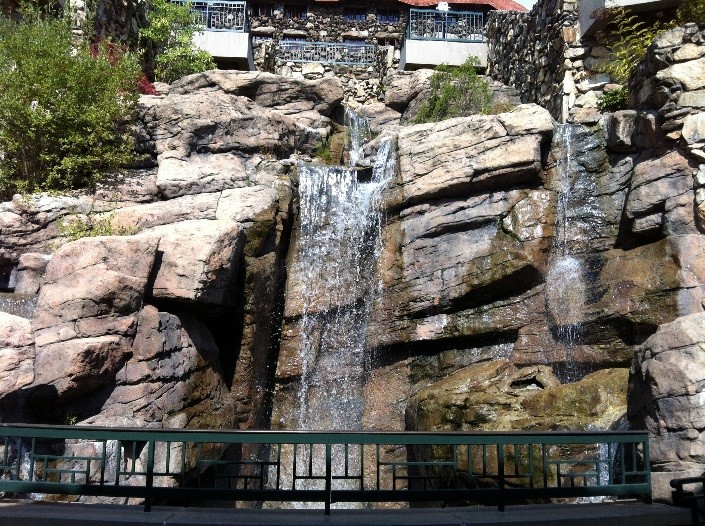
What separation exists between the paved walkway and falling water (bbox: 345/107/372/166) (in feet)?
37.3

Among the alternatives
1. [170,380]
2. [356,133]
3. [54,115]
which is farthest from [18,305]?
[356,133]

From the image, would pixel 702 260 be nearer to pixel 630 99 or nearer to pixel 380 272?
pixel 630 99

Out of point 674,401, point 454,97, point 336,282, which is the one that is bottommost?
point 674,401

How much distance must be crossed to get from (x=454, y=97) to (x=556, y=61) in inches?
114

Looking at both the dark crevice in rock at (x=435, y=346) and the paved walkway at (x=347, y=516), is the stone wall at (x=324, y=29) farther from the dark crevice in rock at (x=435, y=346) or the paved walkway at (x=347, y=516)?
the paved walkway at (x=347, y=516)

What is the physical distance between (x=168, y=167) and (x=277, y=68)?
16.1 m

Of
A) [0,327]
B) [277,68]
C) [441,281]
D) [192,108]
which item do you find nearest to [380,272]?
[441,281]

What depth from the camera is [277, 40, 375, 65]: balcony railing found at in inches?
1231

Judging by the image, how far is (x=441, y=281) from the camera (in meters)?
14.3

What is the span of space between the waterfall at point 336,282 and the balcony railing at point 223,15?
1581cm

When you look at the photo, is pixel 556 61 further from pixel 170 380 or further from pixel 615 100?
pixel 170 380

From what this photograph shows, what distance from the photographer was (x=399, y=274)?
48.3 ft

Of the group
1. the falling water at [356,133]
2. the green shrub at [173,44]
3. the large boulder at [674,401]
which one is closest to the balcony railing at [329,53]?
the green shrub at [173,44]

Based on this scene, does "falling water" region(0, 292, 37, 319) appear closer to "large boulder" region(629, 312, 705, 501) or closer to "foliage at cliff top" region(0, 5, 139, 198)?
"foliage at cliff top" region(0, 5, 139, 198)
